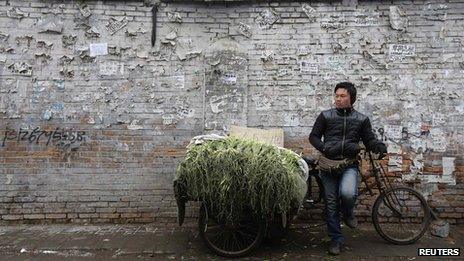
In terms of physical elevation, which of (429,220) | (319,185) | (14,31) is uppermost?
(14,31)

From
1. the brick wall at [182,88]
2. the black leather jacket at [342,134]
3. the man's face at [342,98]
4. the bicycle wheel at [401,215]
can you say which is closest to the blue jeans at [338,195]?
the black leather jacket at [342,134]

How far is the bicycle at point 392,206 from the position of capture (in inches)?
217

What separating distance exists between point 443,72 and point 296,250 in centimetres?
318

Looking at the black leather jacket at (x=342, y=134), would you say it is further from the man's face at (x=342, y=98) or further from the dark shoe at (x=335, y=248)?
the dark shoe at (x=335, y=248)

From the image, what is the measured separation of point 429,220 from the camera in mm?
5555

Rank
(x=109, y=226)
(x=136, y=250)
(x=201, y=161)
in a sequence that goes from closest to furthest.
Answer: (x=201, y=161) < (x=136, y=250) < (x=109, y=226)

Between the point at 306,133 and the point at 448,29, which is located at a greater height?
the point at 448,29

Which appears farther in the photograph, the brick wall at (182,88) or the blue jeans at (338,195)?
the brick wall at (182,88)

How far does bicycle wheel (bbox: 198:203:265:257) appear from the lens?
5.10m

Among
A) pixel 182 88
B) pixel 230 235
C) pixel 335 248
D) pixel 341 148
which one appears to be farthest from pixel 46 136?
pixel 335 248

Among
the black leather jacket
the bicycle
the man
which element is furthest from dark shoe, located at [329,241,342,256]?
the black leather jacket

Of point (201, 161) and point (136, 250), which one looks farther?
point (136, 250)

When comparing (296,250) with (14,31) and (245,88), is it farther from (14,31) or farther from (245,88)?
(14,31)

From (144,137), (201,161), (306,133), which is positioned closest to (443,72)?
(306,133)
